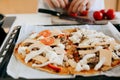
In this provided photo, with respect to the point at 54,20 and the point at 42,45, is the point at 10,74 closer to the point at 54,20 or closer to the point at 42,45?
the point at 42,45

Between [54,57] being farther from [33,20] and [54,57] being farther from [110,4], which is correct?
[110,4]

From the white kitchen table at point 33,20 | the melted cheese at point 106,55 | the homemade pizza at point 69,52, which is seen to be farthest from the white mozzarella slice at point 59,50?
the white kitchen table at point 33,20

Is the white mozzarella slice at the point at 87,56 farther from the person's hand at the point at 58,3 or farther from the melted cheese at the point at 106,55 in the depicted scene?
the person's hand at the point at 58,3

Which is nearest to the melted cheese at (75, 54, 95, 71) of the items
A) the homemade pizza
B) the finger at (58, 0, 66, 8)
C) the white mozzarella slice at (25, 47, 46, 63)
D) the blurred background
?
the homemade pizza

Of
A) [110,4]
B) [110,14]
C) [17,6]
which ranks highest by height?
[110,14]

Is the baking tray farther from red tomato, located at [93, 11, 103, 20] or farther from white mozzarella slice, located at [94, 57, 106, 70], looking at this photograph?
red tomato, located at [93, 11, 103, 20]

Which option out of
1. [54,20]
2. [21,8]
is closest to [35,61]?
[54,20]

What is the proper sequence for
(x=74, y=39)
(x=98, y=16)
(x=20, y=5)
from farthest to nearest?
(x=20, y=5) < (x=98, y=16) < (x=74, y=39)

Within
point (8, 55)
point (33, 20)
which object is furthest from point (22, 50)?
point (33, 20)

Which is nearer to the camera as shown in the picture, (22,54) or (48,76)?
(48,76)
